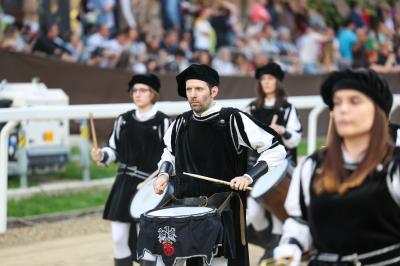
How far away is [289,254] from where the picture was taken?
4141mm

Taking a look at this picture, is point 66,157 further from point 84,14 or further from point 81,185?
→ point 84,14

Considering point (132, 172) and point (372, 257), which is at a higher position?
point (132, 172)

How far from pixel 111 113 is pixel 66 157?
2.49 meters

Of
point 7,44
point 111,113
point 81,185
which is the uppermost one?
point 7,44

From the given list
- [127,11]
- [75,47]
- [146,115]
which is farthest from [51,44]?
[146,115]

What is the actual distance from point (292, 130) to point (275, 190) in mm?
1501

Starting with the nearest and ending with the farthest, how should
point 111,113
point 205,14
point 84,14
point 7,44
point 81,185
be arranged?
point 111,113 → point 81,185 → point 7,44 → point 84,14 → point 205,14

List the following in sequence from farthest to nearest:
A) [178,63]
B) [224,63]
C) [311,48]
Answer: [311,48] → [224,63] → [178,63]

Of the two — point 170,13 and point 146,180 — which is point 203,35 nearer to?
point 170,13

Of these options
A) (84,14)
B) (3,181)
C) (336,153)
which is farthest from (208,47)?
(336,153)

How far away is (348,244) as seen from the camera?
163 inches

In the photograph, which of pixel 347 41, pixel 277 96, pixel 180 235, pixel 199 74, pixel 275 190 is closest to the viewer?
pixel 180 235

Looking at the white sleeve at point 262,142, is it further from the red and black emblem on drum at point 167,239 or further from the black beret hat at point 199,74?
the red and black emblem on drum at point 167,239

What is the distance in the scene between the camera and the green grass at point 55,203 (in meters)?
10.7
